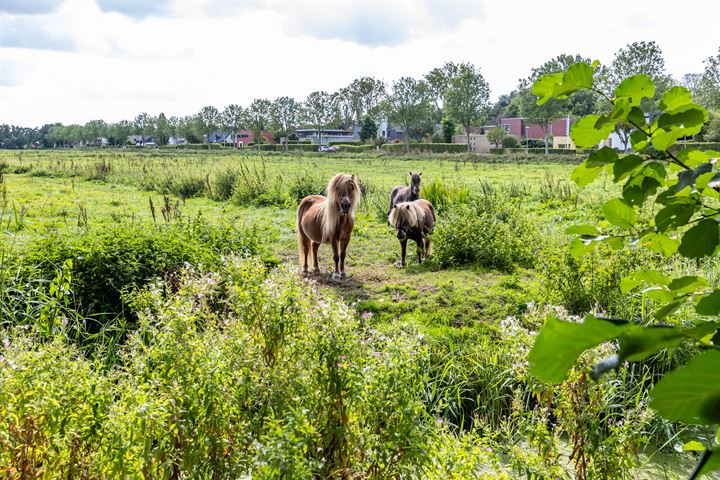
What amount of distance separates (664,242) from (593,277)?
5489 millimetres

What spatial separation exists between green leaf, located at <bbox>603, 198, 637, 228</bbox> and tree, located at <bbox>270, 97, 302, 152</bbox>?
9358cm

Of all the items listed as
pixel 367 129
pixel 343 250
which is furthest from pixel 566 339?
pixel 367 129

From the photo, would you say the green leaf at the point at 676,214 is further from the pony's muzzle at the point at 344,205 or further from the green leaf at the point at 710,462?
the pony's muzzle at the point at 344,205

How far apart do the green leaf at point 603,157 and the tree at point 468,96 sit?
66640 millimetres

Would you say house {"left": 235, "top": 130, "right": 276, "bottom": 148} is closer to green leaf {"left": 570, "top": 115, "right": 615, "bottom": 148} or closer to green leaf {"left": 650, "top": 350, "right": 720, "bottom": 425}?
green leaf {"left": 570, "top": 115, "right": 615, "bottom": 148}

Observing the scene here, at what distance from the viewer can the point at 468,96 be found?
6556cm

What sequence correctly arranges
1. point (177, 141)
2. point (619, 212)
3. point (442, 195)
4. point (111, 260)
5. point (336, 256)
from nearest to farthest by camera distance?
point (619, 212)
point (111, 260)
point (336, 256)
point (442, 195)
point (177, 141)

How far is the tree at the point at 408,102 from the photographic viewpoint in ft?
250

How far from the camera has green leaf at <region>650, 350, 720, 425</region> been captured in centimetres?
47

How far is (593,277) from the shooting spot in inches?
243

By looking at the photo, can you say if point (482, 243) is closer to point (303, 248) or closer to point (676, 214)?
point (303, 248)

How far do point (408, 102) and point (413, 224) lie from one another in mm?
69582

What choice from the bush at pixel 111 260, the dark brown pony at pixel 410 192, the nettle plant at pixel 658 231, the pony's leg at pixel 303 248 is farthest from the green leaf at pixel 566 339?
the dark brown pony at pixel 410 192

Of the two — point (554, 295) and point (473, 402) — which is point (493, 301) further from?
point (473, 402)
